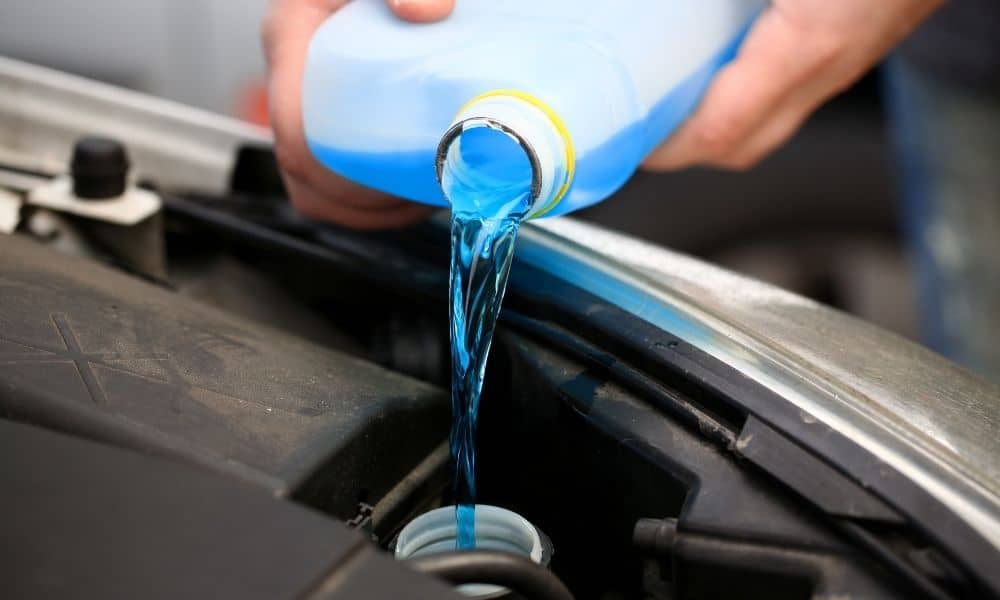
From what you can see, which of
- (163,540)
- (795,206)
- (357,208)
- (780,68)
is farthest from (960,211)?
(163,540)

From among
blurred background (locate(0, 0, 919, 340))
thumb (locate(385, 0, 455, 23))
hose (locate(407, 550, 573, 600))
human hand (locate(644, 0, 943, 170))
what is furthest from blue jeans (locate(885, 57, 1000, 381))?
hose (locate(407, 550, 573, 600))

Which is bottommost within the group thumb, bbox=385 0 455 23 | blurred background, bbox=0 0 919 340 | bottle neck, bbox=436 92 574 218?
blurred background, bbox=0 0 919 340

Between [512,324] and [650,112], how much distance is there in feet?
0.55

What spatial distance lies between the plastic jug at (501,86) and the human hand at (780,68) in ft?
0.31

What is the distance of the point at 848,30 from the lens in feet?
2.83

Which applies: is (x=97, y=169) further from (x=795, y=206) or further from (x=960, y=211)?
(x=795, y=206)

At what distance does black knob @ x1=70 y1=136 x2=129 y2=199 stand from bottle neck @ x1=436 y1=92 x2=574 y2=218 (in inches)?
13.8

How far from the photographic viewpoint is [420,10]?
646 millimetres

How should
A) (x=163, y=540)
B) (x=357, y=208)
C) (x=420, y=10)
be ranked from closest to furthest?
(x=163, y=540) < (x=420, y=10) < (x=357, y=208)

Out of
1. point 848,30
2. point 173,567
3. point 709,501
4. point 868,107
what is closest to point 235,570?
point 173,567

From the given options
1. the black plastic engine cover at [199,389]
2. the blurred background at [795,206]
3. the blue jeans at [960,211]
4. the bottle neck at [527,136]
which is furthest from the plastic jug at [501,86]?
the blurred background at [795,206]

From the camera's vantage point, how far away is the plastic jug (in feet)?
1.93

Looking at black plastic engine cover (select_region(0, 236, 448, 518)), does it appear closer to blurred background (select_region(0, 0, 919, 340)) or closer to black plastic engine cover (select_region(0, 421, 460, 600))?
black plastic engine cover (select_region(0, 421, 460, 600))

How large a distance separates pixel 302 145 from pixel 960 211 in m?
1.03
